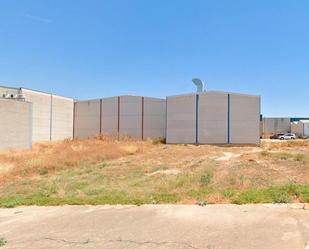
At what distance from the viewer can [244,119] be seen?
88.2 feet

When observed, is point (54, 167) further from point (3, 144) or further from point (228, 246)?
point (228, 246)

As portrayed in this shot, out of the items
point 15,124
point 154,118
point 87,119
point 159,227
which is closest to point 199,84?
point 154,118

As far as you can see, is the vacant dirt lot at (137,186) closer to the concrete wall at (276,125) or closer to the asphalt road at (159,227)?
the asphalt road at (159,227)

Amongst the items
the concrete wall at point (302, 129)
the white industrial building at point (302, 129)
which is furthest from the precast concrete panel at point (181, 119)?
the concrete wall at point (302, 129)

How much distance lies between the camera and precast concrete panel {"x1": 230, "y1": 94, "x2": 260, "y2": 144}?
87.7ft

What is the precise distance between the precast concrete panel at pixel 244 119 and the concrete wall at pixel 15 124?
18.6 m

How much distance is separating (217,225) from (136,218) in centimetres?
156

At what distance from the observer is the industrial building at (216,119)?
26.8 m

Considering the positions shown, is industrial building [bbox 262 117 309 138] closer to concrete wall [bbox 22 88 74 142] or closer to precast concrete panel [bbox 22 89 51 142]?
concrete wall [bbox 22 88 74 142]

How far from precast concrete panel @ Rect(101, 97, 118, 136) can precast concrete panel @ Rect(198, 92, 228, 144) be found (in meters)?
10.1

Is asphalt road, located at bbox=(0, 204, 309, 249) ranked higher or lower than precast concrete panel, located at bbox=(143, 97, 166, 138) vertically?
lower

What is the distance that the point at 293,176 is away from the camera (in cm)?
984

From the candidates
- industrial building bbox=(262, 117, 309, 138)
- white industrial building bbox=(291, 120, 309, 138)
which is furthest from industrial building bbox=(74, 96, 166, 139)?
industrial building bbox=(262, 117, 309, 138)

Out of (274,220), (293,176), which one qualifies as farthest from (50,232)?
(293,176)
